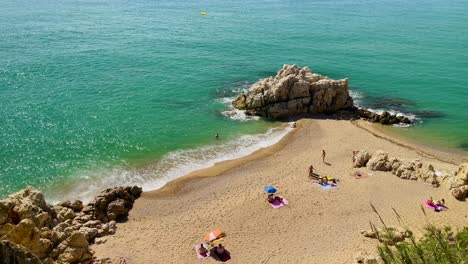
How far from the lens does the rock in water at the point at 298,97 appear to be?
5044cm

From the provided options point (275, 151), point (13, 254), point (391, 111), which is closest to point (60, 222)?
point (13, 254)

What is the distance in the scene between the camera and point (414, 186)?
34.4m

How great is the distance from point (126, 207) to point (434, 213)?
24852 mm

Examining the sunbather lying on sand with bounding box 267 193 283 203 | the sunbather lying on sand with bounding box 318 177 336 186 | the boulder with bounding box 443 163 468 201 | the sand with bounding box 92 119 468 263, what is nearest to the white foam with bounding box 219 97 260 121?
the sand with bounding box 92 119 468 263

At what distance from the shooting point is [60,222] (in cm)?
2806

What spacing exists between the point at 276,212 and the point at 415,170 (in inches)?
578

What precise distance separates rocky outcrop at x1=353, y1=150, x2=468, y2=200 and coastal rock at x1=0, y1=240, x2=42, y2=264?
106 ft

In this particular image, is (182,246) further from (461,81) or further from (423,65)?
(423,65)

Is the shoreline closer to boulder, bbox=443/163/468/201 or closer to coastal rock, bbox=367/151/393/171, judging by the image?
boulder, bbox=443/163/468/201

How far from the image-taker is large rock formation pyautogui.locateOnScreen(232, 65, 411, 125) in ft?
165

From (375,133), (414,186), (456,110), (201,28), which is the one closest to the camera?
(414,186)

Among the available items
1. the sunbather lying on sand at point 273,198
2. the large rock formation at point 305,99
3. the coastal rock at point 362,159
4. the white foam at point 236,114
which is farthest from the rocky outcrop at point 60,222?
the large rock formation at point 305,99

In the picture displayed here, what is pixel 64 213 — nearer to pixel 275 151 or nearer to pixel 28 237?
pixel 28 237

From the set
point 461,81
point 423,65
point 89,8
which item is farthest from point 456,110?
point 89,8
